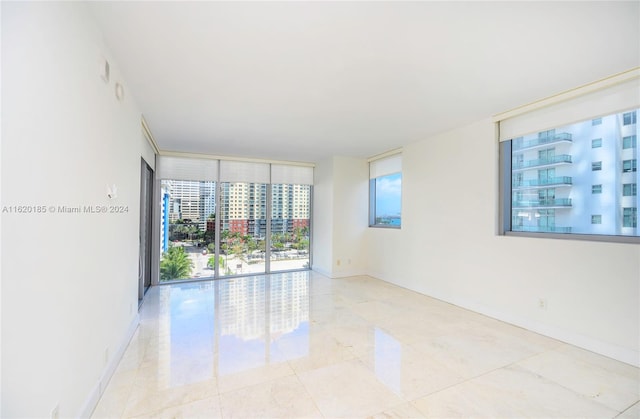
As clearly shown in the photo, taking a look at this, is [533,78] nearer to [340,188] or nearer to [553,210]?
[553,210]

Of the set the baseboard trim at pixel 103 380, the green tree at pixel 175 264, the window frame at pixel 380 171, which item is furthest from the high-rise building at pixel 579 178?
the green tree at pixel 175 264

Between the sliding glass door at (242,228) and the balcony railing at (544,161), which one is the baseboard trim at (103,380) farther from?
the balcony railing at (544,161)

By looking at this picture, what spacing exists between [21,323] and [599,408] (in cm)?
335

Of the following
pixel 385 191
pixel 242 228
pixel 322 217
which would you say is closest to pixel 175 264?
pixel 242 228

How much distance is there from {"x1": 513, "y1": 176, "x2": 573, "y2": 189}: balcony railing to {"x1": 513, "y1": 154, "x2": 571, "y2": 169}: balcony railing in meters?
0.18

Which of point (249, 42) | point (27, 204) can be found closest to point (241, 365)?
point (27, 204)

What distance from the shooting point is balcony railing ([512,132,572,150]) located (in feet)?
9.79

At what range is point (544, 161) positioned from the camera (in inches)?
124

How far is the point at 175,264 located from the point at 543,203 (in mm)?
5893

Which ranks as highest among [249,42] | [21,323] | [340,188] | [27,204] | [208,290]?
[249,42]

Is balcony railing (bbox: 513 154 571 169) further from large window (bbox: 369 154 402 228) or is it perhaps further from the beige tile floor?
large window (bbox: 369 154 402 228)

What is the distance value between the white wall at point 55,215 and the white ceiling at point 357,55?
464mm

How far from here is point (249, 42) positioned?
199 cm

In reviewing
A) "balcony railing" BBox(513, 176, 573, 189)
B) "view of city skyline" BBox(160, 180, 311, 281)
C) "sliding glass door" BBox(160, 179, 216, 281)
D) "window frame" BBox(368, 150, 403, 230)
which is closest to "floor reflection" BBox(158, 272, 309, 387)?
"sliding glass door" BBox(160, 179, 216, 281)
